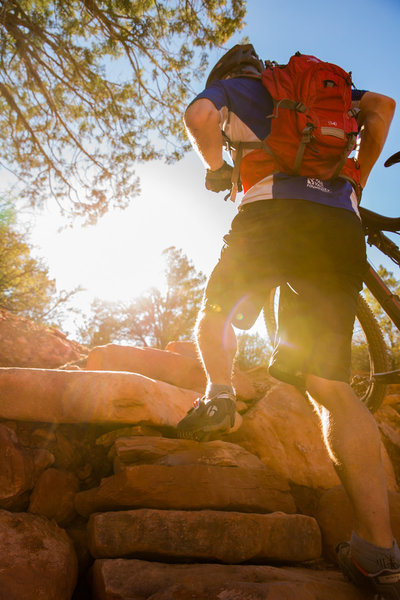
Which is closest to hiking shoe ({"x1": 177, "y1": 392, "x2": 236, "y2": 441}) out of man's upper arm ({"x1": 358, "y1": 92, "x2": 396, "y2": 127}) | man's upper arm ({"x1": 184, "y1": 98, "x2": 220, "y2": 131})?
man's upper arm ({"x1": 184, "y1": 98, "x2": 220, "y2": 131})

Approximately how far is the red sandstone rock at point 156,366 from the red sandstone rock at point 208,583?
158 centimetres

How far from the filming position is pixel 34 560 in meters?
1.21

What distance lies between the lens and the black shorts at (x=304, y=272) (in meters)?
1.27

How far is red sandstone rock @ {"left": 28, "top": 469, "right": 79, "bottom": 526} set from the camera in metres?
1.54

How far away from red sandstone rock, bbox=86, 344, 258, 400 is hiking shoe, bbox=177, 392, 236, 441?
4.82 feet

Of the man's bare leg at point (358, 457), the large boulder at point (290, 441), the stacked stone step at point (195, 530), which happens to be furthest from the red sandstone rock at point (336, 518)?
the man's bare leg at point (358, 457)

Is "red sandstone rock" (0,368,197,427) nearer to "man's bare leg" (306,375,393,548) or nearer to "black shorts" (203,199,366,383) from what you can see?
"black shorts" (203,199,366,383)

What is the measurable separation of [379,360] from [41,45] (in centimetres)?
636

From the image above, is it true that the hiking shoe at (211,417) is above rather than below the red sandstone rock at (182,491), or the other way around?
above

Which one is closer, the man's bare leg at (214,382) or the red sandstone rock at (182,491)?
the man's bare leg at (214,382)

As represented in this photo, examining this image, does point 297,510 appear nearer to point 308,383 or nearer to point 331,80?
point 308,383

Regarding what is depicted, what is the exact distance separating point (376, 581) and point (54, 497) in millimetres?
1327

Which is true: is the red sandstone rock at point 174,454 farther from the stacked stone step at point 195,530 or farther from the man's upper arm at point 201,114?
the man's upper arm at point 201,114

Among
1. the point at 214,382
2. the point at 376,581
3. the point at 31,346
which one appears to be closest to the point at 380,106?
the point at 214,382
